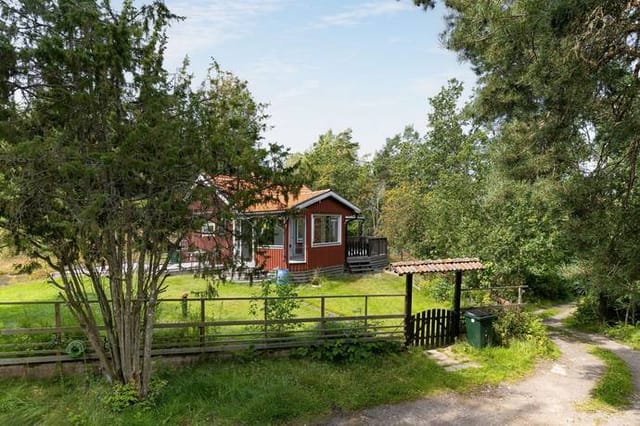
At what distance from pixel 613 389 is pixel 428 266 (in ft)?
12.2

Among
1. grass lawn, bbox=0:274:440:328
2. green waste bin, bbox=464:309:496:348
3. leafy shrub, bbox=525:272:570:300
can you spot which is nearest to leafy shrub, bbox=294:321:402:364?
grass lawn, bbox=0:274:440:328

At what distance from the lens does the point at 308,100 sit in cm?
1359

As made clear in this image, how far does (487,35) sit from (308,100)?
8.85 m

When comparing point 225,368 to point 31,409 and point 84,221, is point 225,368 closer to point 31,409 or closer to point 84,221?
point 31,409

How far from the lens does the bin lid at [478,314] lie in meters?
8.27

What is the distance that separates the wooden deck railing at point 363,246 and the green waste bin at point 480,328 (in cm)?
993

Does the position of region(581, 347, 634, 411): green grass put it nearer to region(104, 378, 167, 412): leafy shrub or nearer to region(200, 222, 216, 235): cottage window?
region(200, 222, 216, 235): cottage window

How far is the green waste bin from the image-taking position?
27.0ft

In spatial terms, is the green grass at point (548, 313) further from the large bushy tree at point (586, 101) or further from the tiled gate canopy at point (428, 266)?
the large bushy tree at point (586, 101)

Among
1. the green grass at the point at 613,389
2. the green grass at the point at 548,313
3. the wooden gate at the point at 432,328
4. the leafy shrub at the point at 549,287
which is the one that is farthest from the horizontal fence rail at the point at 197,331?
the leafy shrub at the point at 549,287

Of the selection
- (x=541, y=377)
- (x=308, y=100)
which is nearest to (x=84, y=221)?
(x=541, y=377)

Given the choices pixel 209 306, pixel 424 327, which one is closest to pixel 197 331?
pixel 209 306

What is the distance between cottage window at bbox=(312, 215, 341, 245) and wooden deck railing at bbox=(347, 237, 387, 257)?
4.77ft

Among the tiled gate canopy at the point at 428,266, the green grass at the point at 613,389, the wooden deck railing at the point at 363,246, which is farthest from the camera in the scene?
the wooden deck railing at the point at 363,246
